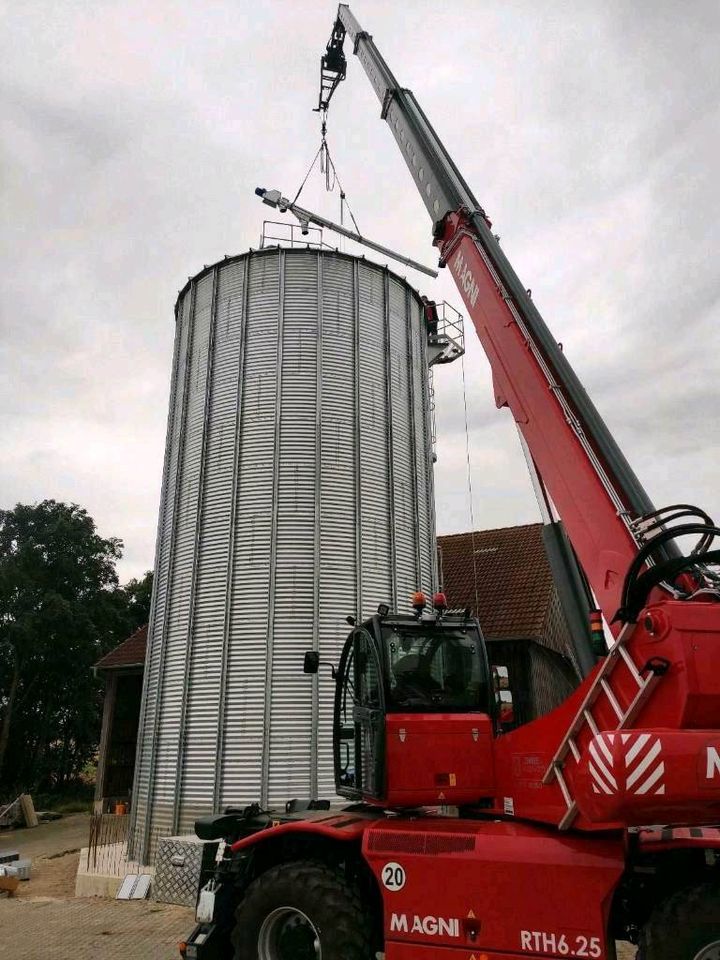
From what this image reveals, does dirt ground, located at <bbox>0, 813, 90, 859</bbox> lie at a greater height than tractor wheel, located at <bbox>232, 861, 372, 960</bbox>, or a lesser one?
lesser

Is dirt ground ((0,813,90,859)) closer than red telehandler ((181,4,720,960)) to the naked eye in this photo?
No

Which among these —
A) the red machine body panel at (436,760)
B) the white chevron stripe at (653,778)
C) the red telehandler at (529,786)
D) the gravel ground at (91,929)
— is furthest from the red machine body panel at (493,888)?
the gravel ground at (91,929)

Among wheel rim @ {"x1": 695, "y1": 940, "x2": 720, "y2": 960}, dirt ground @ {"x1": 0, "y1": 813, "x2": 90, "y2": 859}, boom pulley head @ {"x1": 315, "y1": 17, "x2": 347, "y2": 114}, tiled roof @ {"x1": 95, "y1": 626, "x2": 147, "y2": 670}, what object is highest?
boom pulley head @ {"x1": 315, "y1": 17, "x2": 347, "y2": 114}

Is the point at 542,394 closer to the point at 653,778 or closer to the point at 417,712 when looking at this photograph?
the point at 417,712

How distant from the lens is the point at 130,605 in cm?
3738

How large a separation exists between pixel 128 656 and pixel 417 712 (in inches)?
686

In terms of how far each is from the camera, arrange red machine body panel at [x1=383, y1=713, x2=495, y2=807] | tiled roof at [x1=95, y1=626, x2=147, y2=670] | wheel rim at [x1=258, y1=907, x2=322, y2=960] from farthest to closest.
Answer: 1. tiled roof at [x1=95, y1=626, x2=147, y2=670]
2. red machine body panel at [x1=383, y1=713, x2=495, y2=807]
3. wheel rim at [x1=258, y1=907, x2=322, y2=960]

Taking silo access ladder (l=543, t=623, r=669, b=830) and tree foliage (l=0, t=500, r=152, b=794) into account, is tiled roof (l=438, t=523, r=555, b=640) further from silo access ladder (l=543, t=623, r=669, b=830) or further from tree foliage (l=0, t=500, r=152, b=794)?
tree foliage (l=0, t=500, r=152, b=794)

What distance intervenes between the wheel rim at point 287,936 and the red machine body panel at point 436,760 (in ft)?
3.95

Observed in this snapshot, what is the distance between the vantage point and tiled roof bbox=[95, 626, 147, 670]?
67.4 ft

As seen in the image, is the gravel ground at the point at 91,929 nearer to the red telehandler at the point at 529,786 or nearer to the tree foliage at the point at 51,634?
the red telehandler at the point at 529,786

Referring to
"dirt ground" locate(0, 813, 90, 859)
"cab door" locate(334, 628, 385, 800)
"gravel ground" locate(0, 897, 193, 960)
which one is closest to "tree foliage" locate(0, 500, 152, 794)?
"dirt ground" locate(0, 813, 90, 859)

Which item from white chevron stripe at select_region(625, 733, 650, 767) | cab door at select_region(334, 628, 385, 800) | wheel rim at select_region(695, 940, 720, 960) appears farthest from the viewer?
cab door at select_region(334, 628, 385, 800)

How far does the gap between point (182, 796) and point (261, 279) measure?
11.1 m
